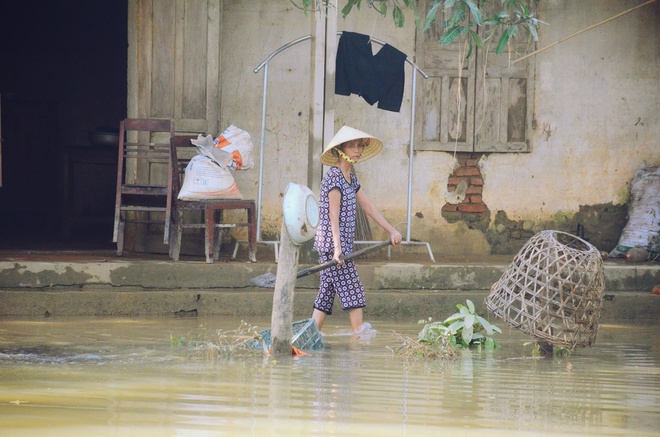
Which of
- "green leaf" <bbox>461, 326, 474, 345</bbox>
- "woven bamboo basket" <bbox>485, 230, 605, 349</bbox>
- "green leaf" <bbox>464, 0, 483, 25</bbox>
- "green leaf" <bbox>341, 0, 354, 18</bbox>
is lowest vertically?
"green leaf" <bbox>461, 326, 474, 345</bbox>

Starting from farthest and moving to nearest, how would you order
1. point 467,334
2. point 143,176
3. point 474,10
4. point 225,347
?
point 143,176, point 467,334, point 225,347, point 474,10

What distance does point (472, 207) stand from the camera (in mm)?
11234

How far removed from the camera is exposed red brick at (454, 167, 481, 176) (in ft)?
36.8

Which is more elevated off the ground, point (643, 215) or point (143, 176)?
point (143, 176)

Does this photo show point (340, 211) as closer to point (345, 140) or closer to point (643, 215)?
point (345, 140)

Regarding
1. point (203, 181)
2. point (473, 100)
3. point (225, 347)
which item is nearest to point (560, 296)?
point (225, 347)

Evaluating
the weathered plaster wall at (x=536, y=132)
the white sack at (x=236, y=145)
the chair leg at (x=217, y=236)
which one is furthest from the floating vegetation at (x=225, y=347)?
the weathered plaster wall at (x=536, y=132)

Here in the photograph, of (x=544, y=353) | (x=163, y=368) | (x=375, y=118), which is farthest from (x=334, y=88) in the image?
(x=163, y=368)

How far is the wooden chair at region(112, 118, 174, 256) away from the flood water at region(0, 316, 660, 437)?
6.95 feet

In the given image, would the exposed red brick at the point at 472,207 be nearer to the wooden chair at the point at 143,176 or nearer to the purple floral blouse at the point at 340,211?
the wooden chair at the point at 143,176

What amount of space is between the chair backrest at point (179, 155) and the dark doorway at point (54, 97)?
3918 millimetres

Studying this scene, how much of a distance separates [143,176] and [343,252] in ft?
11.1

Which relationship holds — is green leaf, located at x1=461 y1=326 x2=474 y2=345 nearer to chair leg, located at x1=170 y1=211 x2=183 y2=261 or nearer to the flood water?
the flood water

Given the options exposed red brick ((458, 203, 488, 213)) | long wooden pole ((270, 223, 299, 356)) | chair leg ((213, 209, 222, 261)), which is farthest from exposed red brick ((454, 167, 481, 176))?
long wooden pole ((270, 223, 299, 356))
